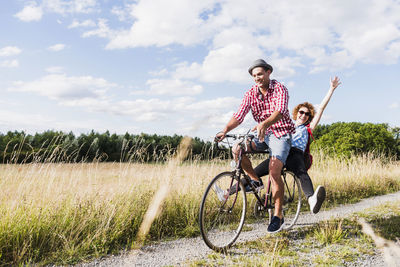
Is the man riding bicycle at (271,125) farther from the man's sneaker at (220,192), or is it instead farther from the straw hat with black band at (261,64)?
the man's sneaker at (220,192)

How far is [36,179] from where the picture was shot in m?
5.16

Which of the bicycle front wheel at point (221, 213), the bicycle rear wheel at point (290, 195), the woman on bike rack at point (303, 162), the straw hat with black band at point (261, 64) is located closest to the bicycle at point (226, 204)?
the bicycle front wheel at point (221, 213)

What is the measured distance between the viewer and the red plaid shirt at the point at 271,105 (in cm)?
398

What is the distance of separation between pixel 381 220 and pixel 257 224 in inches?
→ 87.1

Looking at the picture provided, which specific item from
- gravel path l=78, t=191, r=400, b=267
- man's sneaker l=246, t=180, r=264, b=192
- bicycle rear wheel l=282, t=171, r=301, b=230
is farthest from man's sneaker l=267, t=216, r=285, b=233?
bicycle rear wheel l=282, t=171, r=301, b=230

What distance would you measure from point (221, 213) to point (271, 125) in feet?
4.80

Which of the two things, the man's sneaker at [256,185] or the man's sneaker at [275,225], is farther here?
the man's sneaker at [256,185]

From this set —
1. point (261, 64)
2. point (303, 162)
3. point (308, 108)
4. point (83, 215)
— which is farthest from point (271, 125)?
point (83, 215)

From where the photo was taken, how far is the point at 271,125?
3.98m

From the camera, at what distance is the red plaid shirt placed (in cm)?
398

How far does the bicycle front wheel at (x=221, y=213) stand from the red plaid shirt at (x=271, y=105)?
0.90 m

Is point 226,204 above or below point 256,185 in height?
below

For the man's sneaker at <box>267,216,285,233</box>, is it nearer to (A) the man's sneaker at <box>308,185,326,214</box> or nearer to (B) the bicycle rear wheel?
(A) the man's sneaker at <box>308,185,326,214</box>

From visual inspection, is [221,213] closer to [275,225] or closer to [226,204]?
[226,204]
